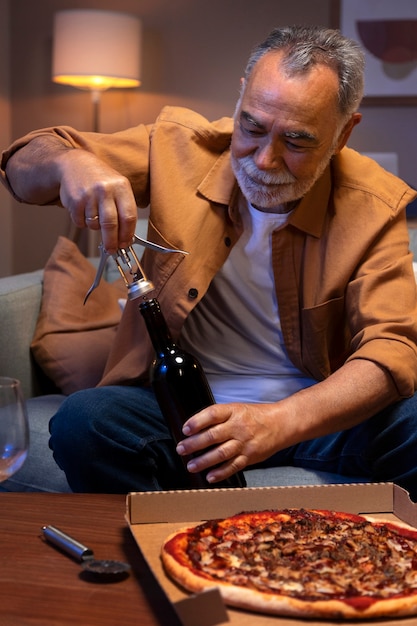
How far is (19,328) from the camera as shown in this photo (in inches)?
97.3

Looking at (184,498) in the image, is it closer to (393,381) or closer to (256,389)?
(393,381)

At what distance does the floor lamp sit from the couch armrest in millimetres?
1540

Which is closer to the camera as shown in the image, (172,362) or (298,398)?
(172,362)

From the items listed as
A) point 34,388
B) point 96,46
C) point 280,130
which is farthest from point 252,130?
point 96,46

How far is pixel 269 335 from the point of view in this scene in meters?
2.01

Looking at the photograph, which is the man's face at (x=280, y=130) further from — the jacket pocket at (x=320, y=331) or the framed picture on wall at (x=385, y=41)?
the framed picture on wall at (x=385, y=41)

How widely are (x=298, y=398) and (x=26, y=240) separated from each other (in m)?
3.15

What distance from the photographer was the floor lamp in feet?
12.5

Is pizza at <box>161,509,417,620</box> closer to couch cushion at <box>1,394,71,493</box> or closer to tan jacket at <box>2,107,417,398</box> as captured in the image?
tan jacket at <box>2,107,417,398</box>

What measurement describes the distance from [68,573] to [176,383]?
402 millimetres

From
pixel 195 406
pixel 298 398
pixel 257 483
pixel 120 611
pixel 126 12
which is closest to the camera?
pixel 120 611

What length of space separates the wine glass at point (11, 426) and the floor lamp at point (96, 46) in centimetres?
296

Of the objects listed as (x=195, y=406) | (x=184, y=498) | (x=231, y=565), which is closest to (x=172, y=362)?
(x=195, y=406)

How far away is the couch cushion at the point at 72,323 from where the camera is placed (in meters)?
2.46
